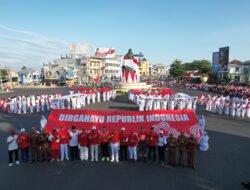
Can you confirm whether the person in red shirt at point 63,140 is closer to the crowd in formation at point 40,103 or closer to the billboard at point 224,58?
the crowd in formation at point 40,103

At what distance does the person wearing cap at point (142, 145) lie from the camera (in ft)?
26.2

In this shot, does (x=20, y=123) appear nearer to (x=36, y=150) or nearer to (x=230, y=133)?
(x=36, y=150)

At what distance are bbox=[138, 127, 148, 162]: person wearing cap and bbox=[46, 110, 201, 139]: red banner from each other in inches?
34.4

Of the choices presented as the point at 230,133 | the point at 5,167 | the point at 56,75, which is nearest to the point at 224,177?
the point at 230,133

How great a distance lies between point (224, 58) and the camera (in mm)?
47438

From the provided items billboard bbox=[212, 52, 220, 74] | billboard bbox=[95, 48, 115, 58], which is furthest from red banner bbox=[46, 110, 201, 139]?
billboard bbox=[95, 48, 115, 58]

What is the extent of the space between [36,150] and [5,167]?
44.6 inches

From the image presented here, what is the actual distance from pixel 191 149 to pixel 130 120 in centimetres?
282

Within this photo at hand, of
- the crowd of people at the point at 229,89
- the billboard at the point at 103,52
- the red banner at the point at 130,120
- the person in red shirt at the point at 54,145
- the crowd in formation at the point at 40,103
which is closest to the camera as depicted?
the person in red shirt at the point at 54,145

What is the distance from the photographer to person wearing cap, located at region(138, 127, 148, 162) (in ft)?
26.2

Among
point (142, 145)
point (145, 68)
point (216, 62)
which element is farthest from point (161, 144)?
point (145, 68)

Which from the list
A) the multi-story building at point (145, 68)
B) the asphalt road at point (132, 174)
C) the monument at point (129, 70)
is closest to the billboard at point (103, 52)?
the multi-story building at point (145, 68)

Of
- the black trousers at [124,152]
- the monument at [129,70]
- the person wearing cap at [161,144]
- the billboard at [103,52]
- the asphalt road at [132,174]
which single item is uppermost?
the billboard at [103,52]

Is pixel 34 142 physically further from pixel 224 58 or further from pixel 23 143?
pixel 224 58
